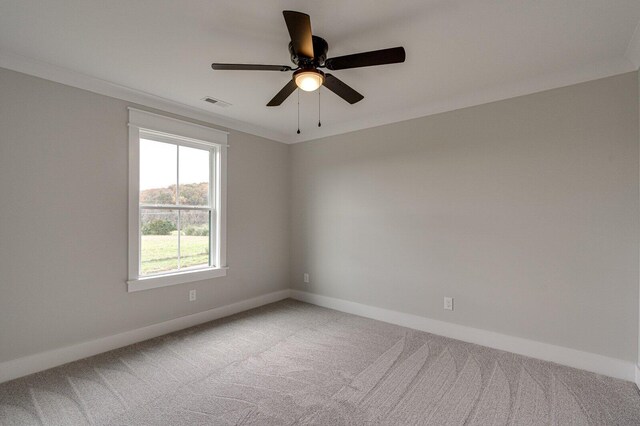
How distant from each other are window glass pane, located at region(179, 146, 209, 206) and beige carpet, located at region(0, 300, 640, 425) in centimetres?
156

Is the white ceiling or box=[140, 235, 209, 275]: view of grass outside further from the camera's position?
box=[140, 235, 209, 275]: view of grass outside

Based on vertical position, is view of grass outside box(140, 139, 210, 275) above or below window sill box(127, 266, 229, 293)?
above

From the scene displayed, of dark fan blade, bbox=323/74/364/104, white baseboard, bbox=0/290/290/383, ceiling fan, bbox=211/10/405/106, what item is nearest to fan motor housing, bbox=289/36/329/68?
ceiling fan, bbox=211/10/405/106

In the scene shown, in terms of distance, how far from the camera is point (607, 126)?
7.84 feet

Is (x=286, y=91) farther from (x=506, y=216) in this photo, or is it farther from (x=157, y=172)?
(x=506, y=216)

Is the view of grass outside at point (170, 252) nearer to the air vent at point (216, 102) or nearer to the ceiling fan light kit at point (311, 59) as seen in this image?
Result: the air vent at point (216, 102)

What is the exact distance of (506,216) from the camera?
282cm

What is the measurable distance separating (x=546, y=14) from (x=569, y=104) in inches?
43.4

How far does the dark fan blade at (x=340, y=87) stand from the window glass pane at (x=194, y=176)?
81.3 inches

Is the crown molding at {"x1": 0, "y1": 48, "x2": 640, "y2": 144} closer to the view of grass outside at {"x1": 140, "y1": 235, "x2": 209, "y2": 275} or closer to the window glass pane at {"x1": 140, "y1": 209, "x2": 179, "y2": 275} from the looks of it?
the window glass pane at {"x1": 140, "y1": 209, "x2": 179, "y2": 275}

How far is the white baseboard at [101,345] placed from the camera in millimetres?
2295

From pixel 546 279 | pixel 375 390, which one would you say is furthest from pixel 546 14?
pixel 375 390

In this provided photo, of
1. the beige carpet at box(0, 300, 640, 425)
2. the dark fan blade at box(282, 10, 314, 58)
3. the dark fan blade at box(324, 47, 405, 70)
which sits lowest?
the beige carpet at box(0, 300, 640, 425)

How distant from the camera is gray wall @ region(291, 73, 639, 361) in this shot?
2369mm
